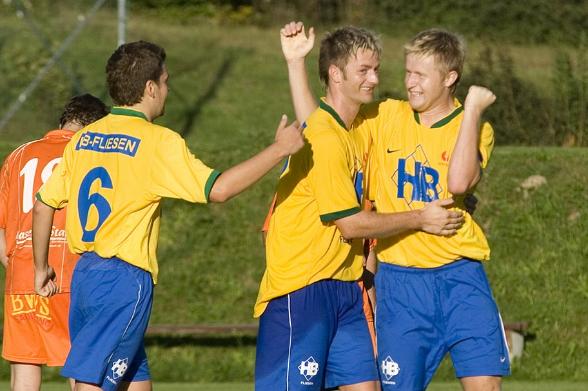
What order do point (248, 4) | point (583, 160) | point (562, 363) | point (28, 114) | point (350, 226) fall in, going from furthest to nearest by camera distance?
point (248, 4)
point (28, 114)
point (583, 160)
point (562, 363)
point (350, 226)

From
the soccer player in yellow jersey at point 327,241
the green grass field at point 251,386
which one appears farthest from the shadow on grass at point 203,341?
the soccer player in yellow jersey at point 327,241

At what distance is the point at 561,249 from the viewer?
13.1 meters

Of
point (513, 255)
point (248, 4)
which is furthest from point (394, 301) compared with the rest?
point (248, 4)

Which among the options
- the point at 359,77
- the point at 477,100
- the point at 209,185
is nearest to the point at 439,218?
the point at 477,100

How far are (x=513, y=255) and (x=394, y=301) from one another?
7.20 m

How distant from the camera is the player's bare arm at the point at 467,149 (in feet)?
19.7

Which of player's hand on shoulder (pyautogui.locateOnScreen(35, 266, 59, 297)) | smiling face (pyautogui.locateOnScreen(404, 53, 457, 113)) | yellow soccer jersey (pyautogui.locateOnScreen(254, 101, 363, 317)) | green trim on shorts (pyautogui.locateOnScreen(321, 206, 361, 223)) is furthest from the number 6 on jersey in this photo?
smiling face (pyautogui.locateOnScreen(404, 53, 457, 113))

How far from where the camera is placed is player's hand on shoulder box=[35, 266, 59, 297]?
21.3 feet

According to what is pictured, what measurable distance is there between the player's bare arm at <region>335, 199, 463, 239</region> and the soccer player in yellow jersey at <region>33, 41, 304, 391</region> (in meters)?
0.57

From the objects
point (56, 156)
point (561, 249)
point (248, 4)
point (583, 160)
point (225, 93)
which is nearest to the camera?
point (56, 156)

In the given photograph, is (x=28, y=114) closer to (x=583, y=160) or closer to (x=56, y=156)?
(x=583, y=160)

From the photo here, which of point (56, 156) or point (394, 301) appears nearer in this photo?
point (394, 301)

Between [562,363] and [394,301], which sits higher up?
[394,301]

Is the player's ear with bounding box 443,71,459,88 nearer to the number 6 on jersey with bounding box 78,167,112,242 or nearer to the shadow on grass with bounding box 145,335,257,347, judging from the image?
the number 6 on jersey with bounding box 78,167,112,242
